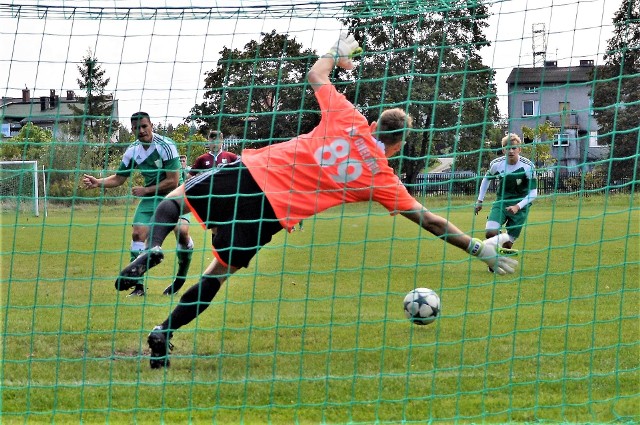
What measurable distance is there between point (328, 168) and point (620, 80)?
1.93 metres

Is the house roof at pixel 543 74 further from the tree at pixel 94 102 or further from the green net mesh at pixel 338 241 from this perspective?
the tree at pixel 94 102

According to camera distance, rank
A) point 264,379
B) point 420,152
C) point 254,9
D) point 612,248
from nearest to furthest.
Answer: point 264,379 < point 254,9 < point 420,152 < point 612,248

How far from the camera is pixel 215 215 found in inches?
231

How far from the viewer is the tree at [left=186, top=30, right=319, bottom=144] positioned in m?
5.81

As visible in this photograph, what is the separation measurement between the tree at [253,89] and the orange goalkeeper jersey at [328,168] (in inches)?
6.4

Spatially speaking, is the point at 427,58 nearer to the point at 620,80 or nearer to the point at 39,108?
the point at 620,80

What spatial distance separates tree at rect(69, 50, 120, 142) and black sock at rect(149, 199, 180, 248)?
0.66 m

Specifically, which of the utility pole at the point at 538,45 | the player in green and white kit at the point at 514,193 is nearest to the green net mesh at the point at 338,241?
the utility pole at the point at 538,45

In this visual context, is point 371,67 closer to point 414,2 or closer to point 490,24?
point 414,2

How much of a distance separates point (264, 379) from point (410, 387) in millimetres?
898

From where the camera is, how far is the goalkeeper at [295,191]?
5.65 metres

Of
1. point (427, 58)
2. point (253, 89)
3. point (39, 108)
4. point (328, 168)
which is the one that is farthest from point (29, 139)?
point (427, 58)

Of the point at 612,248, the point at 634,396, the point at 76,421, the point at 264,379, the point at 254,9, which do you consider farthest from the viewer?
the point at 612,248

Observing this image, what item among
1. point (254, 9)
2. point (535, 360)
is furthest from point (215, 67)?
point (535, 360)
